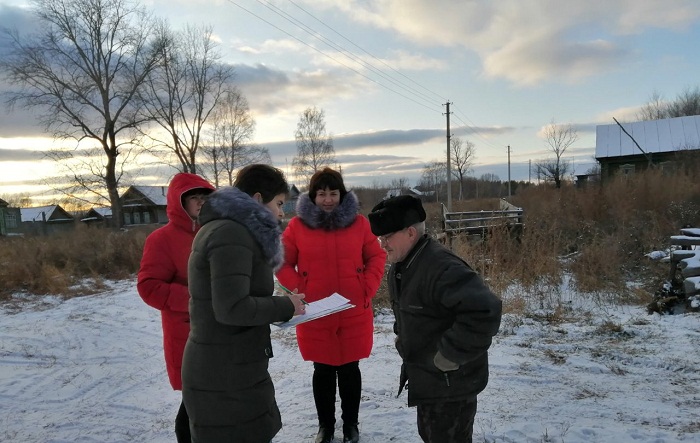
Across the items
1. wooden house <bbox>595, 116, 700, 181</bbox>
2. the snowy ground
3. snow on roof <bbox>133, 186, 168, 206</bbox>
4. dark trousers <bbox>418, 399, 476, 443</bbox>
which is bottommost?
the snowy ground

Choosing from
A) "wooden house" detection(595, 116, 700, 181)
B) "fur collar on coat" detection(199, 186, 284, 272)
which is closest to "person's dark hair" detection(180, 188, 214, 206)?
"fur collar on coat" detection(199, 186, 284, 272)

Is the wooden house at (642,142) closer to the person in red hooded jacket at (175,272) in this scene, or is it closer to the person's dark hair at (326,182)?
the person's dark hair at (326,182)

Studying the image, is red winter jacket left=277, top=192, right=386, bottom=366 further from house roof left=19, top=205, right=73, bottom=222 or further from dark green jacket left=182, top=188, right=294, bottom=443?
house roof left=19, top=205, right=73, bottom=222

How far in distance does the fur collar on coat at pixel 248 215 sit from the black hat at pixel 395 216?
466mm

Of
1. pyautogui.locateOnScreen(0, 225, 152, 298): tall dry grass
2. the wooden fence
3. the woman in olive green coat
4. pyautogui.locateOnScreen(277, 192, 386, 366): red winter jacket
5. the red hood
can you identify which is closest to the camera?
the woman in olive green coat

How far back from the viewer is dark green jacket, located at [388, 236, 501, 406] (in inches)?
70.0

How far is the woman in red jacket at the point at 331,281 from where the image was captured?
2.94 meters

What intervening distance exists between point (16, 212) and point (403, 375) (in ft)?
A: 188

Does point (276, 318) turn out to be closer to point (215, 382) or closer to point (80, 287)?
point (215, 382)

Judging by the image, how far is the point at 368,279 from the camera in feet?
9.96

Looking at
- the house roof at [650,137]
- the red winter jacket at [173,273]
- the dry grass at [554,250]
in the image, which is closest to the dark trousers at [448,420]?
the red winter jacket at [173,273]

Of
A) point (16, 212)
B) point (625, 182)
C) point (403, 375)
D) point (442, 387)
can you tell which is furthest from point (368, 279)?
point (16, 212)

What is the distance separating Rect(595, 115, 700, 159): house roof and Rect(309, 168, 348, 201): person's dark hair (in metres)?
31.1

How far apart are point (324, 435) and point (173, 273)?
1.56 meters
